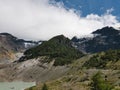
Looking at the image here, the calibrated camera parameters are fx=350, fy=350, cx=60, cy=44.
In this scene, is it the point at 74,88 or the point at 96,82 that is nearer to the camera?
the point at 96,82

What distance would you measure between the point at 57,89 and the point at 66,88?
5.13 metres

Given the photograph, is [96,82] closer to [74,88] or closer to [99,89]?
[99,89]

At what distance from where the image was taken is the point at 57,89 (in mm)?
198250

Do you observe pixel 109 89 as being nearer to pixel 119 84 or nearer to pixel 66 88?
pixel 119 84

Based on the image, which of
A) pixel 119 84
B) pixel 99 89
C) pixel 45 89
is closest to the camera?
pixel 45 89

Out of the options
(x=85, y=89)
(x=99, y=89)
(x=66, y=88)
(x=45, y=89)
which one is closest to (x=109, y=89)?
(x=99, y=89)

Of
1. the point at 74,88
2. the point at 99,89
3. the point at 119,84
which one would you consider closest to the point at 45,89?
the point at 99,89

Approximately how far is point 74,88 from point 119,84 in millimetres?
33293

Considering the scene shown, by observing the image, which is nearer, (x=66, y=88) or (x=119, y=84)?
(x=119, y=84)

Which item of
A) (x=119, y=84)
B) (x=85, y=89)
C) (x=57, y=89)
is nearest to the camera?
(x=119, y=84)

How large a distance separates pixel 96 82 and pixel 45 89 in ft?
77.1

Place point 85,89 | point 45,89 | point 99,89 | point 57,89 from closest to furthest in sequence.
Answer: point 45,89 → point 99,89 → point 85,89 → point 57,89

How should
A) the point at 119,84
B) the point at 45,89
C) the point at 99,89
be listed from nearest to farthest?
the point at 45,89 → the point at 99,89 → the point at 119,84

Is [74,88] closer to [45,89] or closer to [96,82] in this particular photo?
[96,82]
